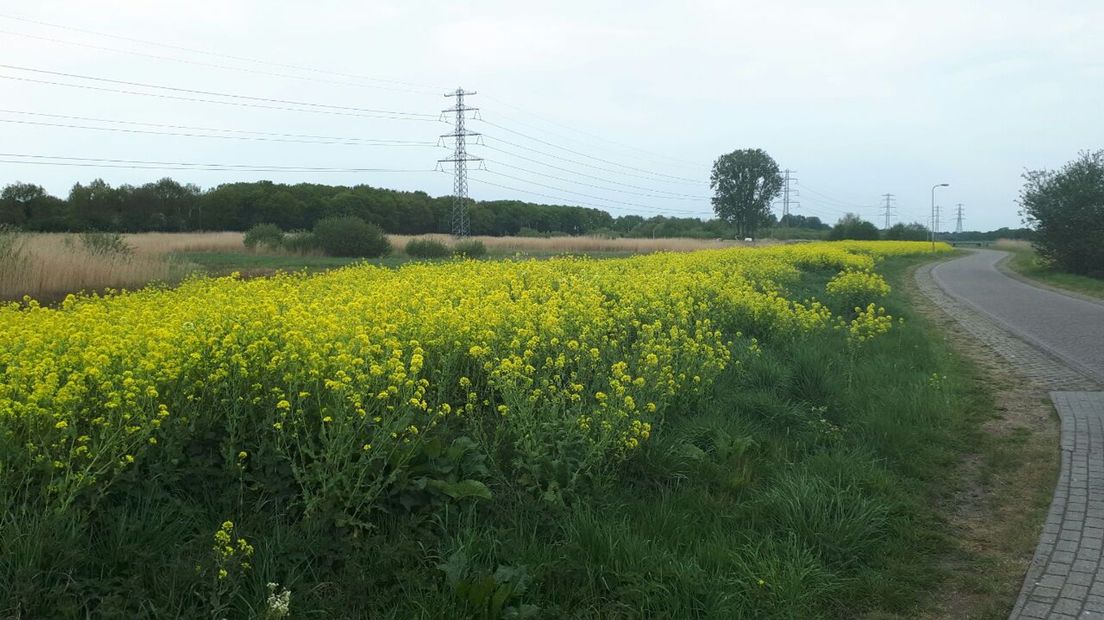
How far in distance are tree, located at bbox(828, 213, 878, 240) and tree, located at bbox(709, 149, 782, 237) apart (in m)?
16.8

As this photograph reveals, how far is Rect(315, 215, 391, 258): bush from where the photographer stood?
3269 centimetres

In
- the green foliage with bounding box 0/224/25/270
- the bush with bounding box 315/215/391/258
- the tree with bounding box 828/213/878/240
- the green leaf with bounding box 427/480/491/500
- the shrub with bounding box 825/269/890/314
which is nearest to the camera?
the green leaf with bounding box 427/480/491/500

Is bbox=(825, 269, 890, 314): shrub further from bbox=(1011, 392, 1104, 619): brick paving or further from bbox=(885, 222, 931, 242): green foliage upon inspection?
bbox=(885, 222, 931, 242): green foliage

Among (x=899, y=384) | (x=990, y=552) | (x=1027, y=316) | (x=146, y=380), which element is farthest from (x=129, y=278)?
(x=1027, y=316)

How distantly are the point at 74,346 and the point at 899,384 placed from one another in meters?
6.88

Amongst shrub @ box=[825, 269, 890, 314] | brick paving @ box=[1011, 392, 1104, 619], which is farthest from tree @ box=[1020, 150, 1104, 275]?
brick paving @ box=[1011, 392, 1104, 619]

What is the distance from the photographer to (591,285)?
10133 millimetres

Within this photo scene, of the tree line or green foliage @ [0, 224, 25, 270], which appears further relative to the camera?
the tree line

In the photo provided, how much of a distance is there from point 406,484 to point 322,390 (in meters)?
0.81

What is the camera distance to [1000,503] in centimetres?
482

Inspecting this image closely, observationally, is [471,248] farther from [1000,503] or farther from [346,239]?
[1000,503]

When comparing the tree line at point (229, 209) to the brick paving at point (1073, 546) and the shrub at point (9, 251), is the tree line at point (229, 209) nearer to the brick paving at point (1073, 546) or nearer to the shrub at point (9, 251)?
the shrub at point (9, 251)

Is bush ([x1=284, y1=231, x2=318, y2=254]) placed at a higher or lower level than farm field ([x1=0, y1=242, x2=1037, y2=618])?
higher

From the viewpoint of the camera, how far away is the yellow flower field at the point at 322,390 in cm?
356
